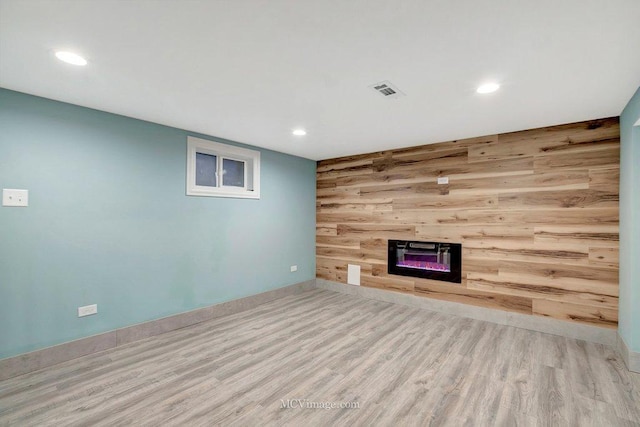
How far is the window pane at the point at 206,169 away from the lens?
3.84 m

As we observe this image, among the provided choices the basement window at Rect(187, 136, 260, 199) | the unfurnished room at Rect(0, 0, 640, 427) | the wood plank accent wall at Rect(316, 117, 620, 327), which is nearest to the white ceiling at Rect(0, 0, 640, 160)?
the unfurnished room at Rect(0, 0, 640, 427)

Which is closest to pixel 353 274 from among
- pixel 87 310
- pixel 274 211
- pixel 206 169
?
pixel 274 211

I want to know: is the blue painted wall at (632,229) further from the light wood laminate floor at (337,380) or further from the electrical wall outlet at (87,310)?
the electrical wall outlet at (87,310)

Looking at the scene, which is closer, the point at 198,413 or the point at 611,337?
the point at 198,413

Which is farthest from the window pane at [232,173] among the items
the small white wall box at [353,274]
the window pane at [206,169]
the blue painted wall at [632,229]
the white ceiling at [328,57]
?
the blue painted wall at [632,229]

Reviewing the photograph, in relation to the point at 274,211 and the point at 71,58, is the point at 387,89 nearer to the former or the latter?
the point at 71,58

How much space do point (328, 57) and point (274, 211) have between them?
10.3 feet

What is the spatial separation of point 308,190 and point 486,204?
2945 mm

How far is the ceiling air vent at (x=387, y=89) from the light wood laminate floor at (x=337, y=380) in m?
2.42

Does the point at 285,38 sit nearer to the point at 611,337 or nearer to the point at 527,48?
the point at 527,48

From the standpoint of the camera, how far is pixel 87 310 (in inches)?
111

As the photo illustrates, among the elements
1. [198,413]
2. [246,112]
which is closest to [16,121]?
[246,112]

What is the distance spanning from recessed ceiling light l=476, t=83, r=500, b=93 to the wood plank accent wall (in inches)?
62.0

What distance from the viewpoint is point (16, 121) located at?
8.09 feet
